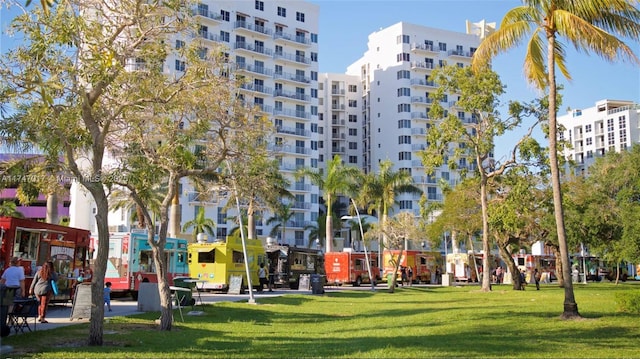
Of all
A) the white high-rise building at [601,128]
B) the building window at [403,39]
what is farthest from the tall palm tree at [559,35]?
the white high-rise building at [601,128]

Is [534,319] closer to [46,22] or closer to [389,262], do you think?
[46,22]

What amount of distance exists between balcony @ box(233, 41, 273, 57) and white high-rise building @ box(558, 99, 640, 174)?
183 feet

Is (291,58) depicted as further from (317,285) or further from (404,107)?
(317,285)

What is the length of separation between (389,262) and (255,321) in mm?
37760

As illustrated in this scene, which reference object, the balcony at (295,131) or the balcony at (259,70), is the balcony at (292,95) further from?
the balcony at (295,131)

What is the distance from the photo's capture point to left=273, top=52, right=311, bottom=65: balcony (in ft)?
276

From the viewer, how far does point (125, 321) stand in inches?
667

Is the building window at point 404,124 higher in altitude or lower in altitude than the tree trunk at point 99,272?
higher

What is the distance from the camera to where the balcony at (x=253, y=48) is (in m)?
80.3

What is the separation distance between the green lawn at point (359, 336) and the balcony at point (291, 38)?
6649 cm

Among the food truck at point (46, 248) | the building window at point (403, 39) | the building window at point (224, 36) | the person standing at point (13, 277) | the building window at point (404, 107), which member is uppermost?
the building window at point (403, 39)

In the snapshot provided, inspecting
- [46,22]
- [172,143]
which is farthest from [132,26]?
[172,143]

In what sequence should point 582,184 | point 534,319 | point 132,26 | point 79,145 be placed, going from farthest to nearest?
point 582,184 < point 534,319 < point 132,26 < point 79,145

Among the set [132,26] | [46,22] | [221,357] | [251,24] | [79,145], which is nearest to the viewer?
[221,357]
